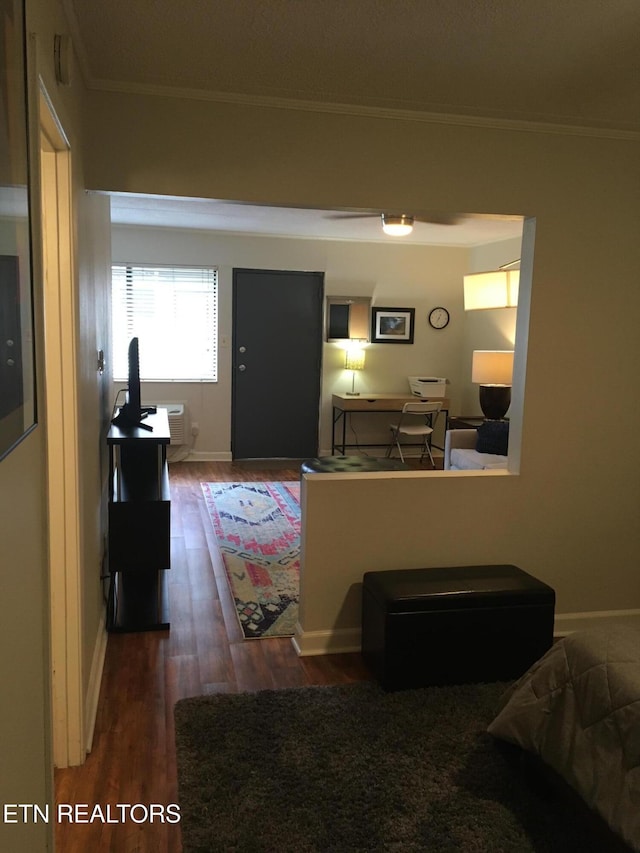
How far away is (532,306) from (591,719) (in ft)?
5.67

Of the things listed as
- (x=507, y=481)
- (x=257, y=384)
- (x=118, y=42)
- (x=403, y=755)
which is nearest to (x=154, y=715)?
(x=403, y=755)

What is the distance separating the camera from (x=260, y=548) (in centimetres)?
424

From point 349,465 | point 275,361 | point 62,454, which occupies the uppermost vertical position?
point 275,361

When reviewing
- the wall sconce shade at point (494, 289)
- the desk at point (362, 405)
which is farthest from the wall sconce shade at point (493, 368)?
the desk at point (362, 405)

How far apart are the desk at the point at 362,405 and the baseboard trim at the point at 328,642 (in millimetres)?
3915

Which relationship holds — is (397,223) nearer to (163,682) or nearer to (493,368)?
(493,368)

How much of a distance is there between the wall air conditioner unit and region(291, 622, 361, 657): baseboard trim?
400cm

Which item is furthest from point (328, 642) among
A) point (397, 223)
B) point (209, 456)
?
point (209, 456)

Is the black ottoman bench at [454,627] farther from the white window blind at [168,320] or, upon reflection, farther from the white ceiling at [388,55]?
the white window blind at [168,320]

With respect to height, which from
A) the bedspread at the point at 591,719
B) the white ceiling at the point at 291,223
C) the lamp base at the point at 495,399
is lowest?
the bedspread at the point at 591,719

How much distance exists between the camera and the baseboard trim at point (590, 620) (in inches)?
121

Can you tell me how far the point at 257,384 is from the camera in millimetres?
6840

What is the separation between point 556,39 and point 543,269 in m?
0.99

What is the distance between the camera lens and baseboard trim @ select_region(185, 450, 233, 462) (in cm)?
684
